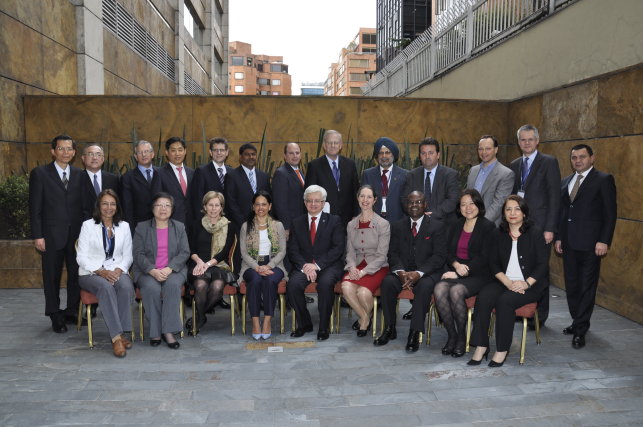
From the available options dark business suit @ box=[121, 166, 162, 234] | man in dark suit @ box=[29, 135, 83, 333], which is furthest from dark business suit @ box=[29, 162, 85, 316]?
dark business suit @ box=[121, 166, 162, 234]

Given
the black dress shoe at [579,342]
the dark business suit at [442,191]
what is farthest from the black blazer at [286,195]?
the black dress shoe at [579,342]

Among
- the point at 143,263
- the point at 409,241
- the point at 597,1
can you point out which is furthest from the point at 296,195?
the point at 597,1

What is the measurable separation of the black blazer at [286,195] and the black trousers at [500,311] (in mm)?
1796

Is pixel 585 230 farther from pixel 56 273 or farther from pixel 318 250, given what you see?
pixel 56 273

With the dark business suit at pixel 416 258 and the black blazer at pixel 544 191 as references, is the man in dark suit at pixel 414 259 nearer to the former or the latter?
the dark business suit at pixel 416 258

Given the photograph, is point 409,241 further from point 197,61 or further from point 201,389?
point 197,61

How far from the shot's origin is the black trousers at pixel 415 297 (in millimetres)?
3684

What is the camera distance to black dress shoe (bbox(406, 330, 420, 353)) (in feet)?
12.0

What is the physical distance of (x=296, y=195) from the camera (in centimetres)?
462

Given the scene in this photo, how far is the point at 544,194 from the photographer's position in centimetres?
412

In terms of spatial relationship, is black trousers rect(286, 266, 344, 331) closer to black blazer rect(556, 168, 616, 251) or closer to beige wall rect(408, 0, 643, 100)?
black blazer rect(556, 168, 616, 251)

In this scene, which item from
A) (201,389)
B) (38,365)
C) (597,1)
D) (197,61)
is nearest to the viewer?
(201,389)

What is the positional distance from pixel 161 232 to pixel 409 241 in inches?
75.9

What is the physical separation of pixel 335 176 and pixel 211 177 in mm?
1100
